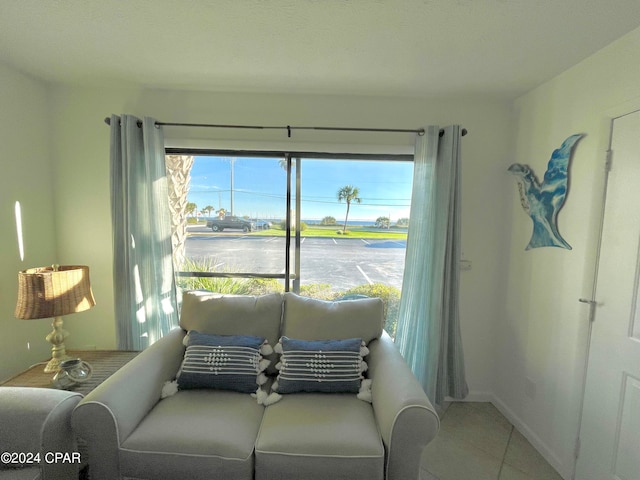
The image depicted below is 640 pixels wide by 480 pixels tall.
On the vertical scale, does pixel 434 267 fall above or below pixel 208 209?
below

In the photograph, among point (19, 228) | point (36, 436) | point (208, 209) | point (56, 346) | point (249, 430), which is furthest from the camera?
point (208, 209)

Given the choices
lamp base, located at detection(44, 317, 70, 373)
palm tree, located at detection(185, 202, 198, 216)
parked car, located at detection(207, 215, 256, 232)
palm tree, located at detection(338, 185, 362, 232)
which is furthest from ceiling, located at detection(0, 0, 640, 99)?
lamp base, located at detection(44, 317, 70, 373)

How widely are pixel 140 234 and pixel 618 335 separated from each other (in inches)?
115

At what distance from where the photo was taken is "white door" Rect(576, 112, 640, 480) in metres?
1.42

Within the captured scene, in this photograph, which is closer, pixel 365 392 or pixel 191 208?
pixel 365 392

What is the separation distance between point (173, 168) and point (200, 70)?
801mm

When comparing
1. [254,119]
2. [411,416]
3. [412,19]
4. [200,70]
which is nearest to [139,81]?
[200,70]

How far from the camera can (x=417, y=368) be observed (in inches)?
89.3

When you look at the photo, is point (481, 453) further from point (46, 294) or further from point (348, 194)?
point (46, 294)

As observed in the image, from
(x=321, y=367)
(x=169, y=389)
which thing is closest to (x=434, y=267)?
(x=321, y=367)

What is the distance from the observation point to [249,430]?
1.44m

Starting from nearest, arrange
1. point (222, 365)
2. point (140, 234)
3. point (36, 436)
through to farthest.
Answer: point (36, 436)
point (222, 365)
point (140, 234)

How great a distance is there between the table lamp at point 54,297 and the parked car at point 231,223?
2.96 ft

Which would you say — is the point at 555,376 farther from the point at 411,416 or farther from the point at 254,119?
the point at 254,119
